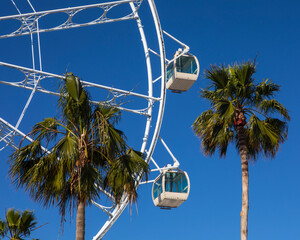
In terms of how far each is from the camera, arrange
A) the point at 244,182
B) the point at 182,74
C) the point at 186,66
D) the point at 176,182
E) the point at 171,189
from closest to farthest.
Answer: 1. the point at 244,182
2. the point at 182,74
3. the point at 186,66
4. the point at 171,189
5. the point at 176,182

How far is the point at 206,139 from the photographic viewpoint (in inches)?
762

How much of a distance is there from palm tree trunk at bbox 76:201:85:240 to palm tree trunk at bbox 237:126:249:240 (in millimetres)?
5743

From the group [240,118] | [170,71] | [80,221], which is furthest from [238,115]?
[170,71]

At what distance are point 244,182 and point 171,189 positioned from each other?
622 inches

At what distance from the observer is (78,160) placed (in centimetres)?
1366

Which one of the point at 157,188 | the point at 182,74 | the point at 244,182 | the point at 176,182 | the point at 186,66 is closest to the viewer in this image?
the point at 244,182

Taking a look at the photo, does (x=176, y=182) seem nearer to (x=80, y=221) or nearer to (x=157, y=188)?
(x=157, y=188)

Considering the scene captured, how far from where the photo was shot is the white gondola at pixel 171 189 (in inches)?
1328

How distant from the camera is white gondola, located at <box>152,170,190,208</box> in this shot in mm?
33719

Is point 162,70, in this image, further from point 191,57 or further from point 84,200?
point 84,200

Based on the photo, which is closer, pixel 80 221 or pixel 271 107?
pixel 80 221

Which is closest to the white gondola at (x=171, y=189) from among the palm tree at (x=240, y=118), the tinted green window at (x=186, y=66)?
the tinted green window at (x=186, y=66)

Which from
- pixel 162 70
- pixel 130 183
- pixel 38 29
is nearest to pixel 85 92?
pixel 130 183

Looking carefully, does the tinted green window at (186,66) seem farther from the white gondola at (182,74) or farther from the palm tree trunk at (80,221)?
the palm tree trunk at (80,221)
